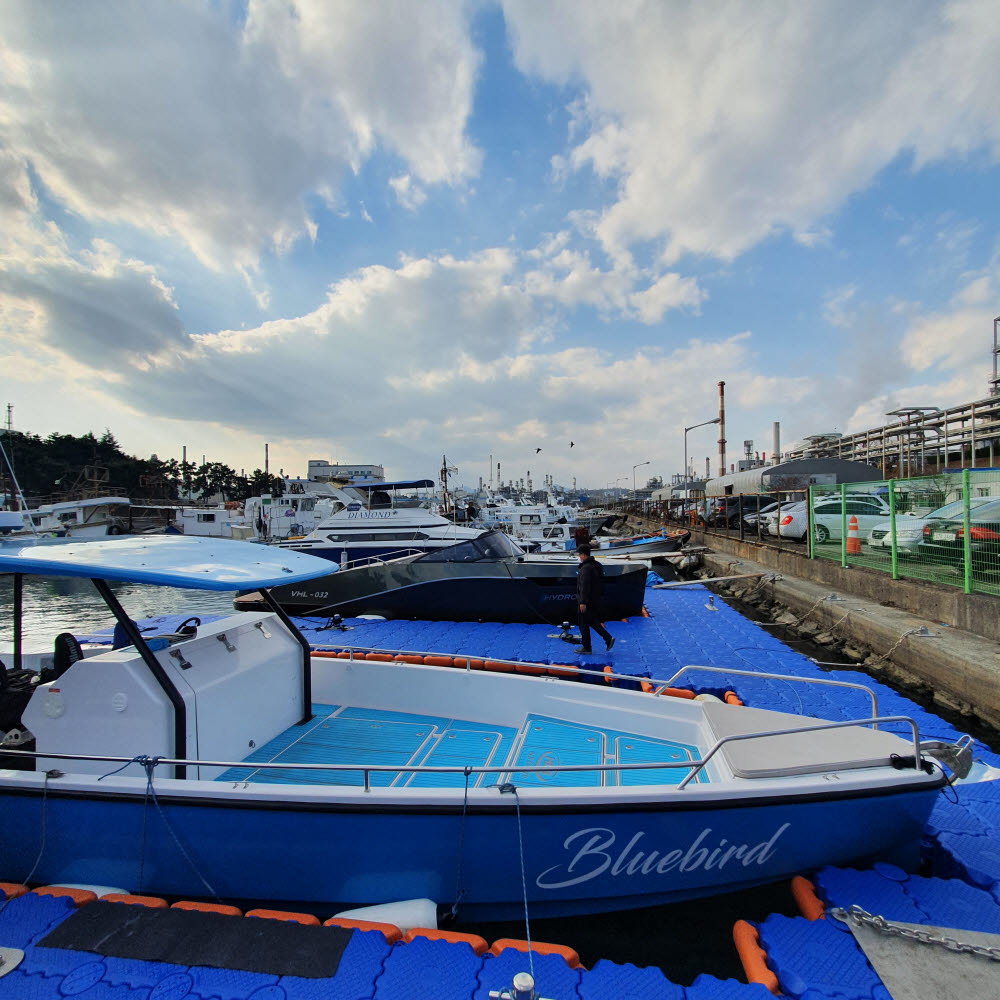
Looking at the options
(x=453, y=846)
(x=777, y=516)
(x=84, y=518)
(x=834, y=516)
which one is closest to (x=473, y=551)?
(x=453, y=846)

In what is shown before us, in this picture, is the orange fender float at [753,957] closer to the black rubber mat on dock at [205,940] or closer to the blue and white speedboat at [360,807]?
the blue and white speedboat at [360,807]

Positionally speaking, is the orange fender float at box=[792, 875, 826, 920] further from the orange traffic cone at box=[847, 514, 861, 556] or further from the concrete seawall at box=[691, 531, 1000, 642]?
the orange traffic cone at box=[847, 514, 861, 556]

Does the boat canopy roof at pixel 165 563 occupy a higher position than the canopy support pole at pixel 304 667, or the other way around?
the boat canopy roof at pixel 165 563

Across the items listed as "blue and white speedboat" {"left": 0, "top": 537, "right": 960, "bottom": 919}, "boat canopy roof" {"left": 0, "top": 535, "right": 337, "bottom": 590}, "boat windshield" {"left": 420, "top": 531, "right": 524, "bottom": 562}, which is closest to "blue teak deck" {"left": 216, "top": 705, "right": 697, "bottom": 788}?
"blue and white speedboat" {"left": 0, "top": 537, "right": 960, "bottom": 919}

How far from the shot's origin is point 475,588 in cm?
976

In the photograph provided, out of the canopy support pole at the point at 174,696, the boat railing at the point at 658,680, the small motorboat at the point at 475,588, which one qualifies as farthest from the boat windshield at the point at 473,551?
the canopy support pole at the point at 174,696

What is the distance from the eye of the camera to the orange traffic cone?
37.0 ft

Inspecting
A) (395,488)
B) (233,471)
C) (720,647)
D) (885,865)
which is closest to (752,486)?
(395,488)

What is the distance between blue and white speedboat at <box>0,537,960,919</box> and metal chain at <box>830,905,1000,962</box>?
300 millimetres

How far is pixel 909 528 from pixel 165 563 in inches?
436

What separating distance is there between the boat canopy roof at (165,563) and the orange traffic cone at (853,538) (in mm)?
11706

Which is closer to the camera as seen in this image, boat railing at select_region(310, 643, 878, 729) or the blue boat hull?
the blue boat hull

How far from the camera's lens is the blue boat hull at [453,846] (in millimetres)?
2729

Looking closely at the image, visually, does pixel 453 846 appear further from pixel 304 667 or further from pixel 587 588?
pixel 587 588
